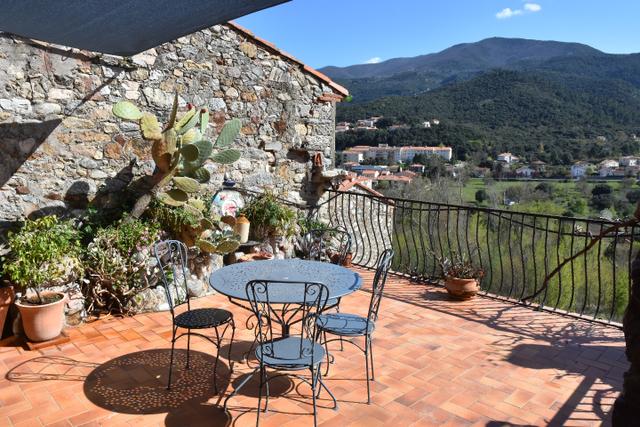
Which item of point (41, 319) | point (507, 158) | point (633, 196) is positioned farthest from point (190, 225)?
point (507, 158)

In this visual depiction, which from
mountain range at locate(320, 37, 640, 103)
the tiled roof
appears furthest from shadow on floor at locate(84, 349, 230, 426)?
mountain range at locate(320, 37, 640, 103)

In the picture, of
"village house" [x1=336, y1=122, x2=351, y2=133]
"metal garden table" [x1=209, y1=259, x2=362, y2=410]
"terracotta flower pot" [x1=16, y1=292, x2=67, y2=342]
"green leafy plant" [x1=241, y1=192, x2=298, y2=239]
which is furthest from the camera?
"village house" [x1=336, y1=122, x2=351, y2=133]

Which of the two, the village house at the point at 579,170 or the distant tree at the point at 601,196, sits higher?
the village house at the point at 579,170

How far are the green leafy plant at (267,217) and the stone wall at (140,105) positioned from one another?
0.44m

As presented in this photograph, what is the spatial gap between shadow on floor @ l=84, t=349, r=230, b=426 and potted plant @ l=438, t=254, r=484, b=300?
240cm

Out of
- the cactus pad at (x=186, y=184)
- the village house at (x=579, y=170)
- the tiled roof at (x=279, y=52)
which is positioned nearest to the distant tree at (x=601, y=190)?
the village house at (x=579, y=170)

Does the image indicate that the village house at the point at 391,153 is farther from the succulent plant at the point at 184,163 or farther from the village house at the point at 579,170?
the succulent plant at the point at 184,163

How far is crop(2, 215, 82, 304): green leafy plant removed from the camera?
3.21 meters

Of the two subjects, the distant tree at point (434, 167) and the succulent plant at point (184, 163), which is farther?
the distant tree at point (434, 167)

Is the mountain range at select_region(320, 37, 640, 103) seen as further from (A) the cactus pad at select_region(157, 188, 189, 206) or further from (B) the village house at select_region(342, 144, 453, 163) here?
(A) the cactus pad at select_region(157, 188, 189, 206)

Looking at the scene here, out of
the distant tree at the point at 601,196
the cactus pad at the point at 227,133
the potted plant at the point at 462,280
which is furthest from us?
the distant tree at the point at 601,196

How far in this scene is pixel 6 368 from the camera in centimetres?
292

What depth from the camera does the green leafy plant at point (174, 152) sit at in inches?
154

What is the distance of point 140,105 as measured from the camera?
14.8 feet
